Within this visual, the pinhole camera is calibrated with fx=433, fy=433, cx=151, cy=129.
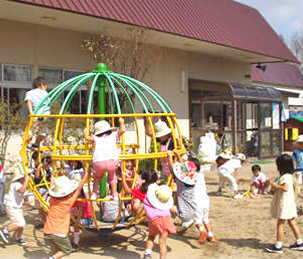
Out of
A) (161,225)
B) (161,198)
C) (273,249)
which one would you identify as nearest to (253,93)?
(273,249)

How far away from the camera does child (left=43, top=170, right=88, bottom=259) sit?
4.64m

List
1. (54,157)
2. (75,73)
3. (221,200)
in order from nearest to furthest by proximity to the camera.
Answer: (54,157)
(221,200)
(75,73)

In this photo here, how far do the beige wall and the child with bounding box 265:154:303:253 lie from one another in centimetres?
706

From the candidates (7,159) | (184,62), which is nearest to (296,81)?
(184,62)

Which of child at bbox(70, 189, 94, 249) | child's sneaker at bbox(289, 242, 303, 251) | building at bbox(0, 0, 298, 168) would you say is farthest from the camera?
building at bbox(0, 0, 298, 168)

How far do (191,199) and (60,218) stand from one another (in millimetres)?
1891

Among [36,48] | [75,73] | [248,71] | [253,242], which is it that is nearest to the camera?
[253,242]

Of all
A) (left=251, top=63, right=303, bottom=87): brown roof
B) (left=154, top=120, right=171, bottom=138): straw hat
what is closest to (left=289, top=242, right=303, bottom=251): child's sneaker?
(left=154, top=120, right=171, bottom=138): straw hat

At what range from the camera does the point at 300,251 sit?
5246 mm

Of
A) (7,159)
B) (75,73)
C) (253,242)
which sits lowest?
(253,242)

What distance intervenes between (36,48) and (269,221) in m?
6.90

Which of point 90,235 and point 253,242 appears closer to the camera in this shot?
point 253,242

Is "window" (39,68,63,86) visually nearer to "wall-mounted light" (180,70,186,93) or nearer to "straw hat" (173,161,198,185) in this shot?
"wall-mounted light" (180,70,186,93)

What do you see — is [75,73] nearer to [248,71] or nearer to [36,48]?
[36,48]
